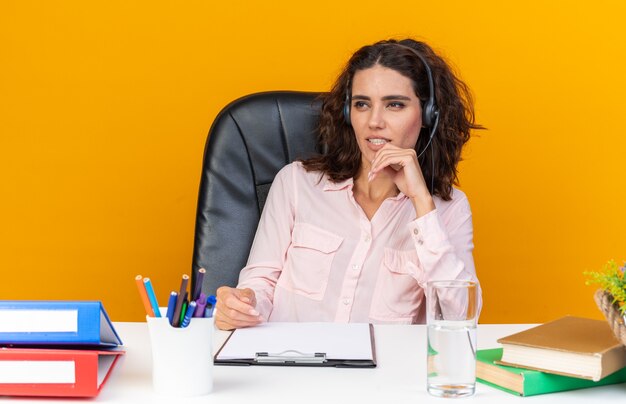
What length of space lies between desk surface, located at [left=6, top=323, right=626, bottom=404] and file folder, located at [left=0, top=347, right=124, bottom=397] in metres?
0.02

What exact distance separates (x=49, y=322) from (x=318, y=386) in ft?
1.05

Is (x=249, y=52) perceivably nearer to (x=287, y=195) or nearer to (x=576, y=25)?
(x=287, y=195)

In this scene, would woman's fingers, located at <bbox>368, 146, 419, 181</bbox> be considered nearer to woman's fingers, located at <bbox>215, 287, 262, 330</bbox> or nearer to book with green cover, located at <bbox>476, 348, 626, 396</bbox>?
woman's fingers, located at <bbox>215, 287, 262, 330</bbox>

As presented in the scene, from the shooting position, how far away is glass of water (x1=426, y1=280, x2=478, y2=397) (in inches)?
42.6

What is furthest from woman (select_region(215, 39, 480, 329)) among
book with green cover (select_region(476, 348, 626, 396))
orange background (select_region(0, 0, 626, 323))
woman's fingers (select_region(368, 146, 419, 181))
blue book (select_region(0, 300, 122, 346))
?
blue book (select_region(0, 300, 122, 346))

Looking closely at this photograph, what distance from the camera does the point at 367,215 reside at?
6.77ft

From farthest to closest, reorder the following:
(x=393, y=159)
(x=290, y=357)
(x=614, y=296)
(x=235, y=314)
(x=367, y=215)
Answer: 1. (x=367, y=215)
2. (x=393, y=159)
3. (x=235, y=314)
4. (x=290, y=357)
5. (x=614, y=296)

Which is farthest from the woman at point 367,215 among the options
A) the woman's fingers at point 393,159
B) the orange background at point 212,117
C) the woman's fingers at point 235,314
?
the orange background at point 212,117

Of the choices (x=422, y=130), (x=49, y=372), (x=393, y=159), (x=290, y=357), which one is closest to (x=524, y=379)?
(x=290, y=357)

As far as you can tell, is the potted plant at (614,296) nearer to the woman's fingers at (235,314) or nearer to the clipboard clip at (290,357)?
the clipboard clip at (290,357)

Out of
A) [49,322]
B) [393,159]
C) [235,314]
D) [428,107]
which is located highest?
[428,107]

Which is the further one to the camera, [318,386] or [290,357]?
[290,357]

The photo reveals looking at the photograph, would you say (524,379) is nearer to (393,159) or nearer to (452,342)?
(452,342)

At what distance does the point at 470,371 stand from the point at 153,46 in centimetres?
180
